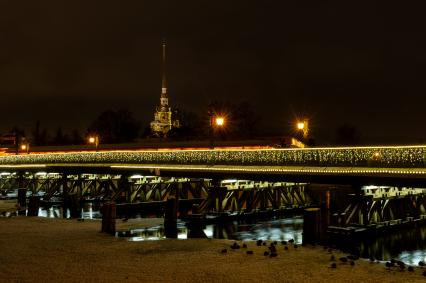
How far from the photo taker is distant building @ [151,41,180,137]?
150 meters

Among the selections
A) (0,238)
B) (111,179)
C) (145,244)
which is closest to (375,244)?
(145,244)

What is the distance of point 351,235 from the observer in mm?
31672

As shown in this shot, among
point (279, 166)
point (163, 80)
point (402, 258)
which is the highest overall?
point (163, 80)

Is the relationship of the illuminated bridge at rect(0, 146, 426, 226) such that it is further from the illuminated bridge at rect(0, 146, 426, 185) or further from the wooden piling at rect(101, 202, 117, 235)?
the wooden piling at rect(101, 202, 117, 235)

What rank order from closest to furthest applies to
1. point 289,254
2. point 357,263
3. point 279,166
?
point 357,263 < point 289,254 < point 279,166

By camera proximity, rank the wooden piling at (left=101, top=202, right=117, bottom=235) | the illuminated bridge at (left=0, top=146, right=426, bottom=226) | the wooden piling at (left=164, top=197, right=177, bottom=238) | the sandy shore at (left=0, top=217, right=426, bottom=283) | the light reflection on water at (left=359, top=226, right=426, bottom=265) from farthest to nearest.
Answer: the wooden piling at (left=164, top=197, right=177, bottom=238) → the wooden piling at (left=101, top=202, right=117, bottom=235) → the illuminated bridge at (left=0, top=146, right=426, bottom=226) → the light reflection on water at (left=359, top=226, right=426, bottom=265) → the sandy shore at (left=0, top=217, right=426, bottom=283)

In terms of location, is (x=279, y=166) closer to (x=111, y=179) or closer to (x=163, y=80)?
(x=111, y=179)

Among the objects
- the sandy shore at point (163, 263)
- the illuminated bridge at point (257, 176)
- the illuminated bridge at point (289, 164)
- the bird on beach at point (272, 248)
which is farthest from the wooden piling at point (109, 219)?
the bird on beach at point (272, 248)

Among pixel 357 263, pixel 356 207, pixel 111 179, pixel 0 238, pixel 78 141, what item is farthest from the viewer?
pixel 78 141

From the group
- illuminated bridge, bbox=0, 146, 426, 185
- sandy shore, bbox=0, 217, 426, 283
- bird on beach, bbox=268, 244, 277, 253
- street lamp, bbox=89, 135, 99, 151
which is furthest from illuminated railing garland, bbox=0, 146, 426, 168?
bird on beach, bbox=268, 244, 277, 253

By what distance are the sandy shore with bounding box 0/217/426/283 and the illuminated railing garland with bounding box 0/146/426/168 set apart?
741 cm

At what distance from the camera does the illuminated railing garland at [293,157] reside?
3066 cm

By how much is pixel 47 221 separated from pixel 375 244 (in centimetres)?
2176

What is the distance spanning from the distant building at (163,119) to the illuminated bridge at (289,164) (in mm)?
91810
